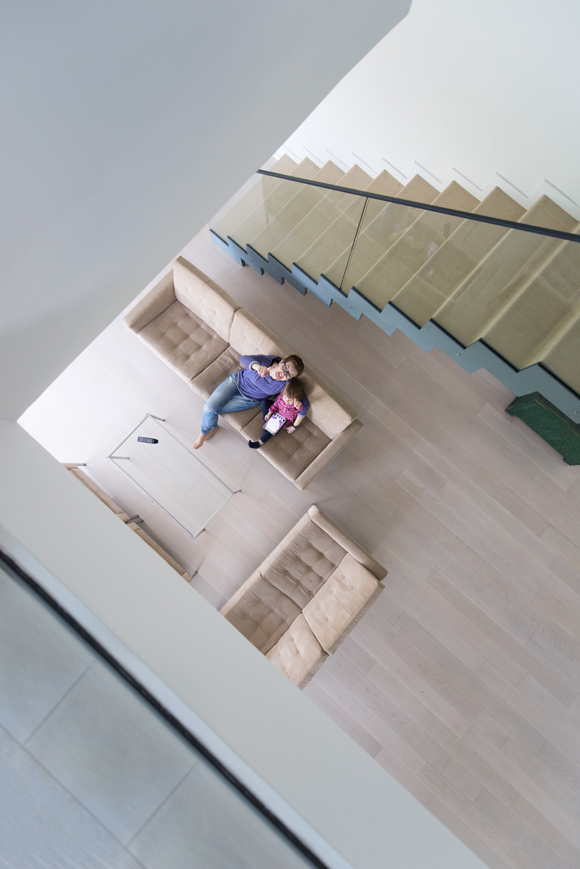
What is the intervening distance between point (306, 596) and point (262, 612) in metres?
0.37

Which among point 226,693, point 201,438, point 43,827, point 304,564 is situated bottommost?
point 43,827

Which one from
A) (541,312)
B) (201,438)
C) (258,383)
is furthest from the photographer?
(201,438)

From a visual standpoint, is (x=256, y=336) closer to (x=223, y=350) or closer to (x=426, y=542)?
(x=223, y=350)

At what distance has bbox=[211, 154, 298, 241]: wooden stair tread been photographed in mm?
3648

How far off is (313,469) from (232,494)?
75 centimetres

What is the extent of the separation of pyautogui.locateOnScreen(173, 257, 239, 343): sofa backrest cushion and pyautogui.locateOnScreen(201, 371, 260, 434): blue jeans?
0.46 meters

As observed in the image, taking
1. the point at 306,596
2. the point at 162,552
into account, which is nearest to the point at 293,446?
the point at 306,596

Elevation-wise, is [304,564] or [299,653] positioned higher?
[304,564]

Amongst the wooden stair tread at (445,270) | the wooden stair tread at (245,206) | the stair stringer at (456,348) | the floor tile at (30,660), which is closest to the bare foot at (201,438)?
the stair stringer at (456,348)

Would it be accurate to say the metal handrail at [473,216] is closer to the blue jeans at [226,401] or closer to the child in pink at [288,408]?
the child in pink at [288,408]

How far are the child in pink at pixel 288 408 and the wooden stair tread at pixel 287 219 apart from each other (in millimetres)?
1307

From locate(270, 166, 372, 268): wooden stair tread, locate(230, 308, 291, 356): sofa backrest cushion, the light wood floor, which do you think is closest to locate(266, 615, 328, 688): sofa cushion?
the light wood floor

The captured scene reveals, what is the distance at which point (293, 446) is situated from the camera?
12.5 ft

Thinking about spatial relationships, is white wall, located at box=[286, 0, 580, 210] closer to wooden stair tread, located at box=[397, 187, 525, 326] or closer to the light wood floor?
wooden stair tread, located at box=[397, 187, 525, 326]
